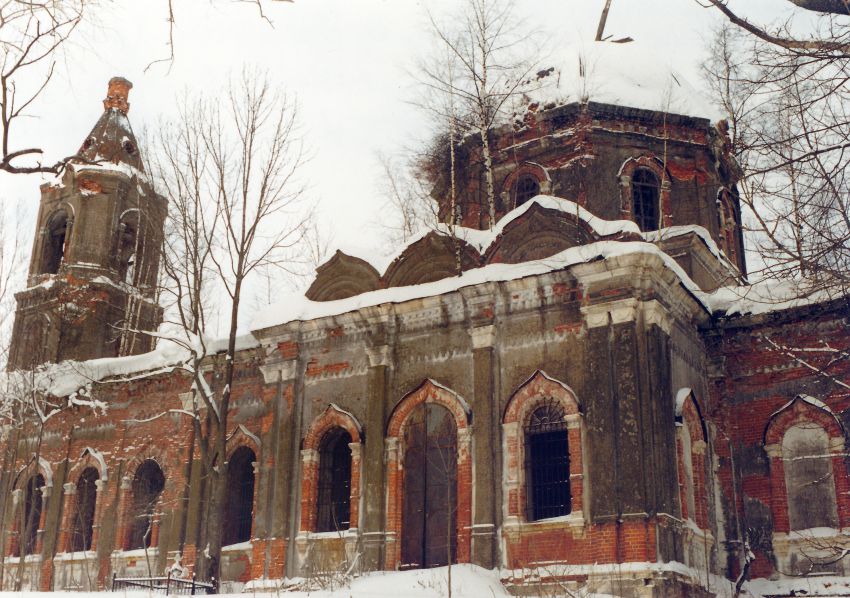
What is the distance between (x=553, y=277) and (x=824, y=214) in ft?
23.9

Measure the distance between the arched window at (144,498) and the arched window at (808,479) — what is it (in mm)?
11763

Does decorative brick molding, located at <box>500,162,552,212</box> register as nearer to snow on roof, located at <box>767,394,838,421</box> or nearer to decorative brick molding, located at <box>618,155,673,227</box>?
decorative brick molding, located at <box>618,155,673,227</box>

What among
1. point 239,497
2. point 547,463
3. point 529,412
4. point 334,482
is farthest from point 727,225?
point 239,497

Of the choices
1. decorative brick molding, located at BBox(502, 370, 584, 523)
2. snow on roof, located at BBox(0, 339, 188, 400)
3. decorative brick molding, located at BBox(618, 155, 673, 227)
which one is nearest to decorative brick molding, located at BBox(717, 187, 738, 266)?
decorative brick molding, located at BBox(618, 155, 673, 227)

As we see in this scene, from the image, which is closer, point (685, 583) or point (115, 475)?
point (685, 583)

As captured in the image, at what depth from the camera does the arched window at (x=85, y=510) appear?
64.0ft

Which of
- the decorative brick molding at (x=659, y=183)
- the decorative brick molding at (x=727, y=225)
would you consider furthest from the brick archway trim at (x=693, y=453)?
the decorative brick molding at (x=727, y=225)

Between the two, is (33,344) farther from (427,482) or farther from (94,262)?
(427,482)

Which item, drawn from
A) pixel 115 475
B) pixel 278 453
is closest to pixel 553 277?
pixel 278 453

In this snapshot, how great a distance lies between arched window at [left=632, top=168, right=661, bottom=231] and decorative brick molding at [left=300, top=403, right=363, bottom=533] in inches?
272

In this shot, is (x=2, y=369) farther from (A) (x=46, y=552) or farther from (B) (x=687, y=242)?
(B) (x=687, y=242)

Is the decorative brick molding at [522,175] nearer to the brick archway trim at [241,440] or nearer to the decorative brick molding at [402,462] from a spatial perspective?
the decorative brick molding at [402,462]

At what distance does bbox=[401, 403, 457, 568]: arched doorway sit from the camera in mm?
14586

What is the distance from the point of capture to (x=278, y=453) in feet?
51.8
